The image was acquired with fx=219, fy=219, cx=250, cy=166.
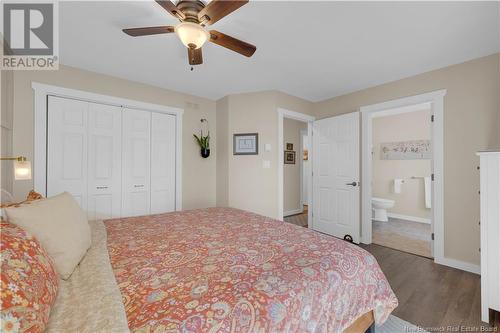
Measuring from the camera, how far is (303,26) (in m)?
1.85

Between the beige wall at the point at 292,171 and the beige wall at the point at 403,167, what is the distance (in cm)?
177

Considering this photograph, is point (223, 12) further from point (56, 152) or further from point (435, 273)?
point (435, 273)

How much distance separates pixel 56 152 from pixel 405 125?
20.0 feet

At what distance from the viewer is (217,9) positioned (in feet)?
4.39

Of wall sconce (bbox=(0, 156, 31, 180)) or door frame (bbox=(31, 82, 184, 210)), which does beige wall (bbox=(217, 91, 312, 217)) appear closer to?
door frame (bbox=(31, 82, 184, 210))

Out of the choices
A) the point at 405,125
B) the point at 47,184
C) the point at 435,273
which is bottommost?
the point at 435,273

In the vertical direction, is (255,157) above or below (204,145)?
below

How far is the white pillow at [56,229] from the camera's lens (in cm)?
96

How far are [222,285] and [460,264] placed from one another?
2.97 meters

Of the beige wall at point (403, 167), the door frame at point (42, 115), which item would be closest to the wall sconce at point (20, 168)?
the door frame at point (42, 115)

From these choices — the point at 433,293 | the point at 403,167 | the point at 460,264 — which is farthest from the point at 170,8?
the point at 403,167

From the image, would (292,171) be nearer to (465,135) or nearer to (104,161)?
(465,135)

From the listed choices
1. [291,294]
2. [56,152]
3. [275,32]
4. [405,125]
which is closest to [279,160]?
[275,32]

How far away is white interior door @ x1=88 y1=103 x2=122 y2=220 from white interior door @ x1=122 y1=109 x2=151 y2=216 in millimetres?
72
